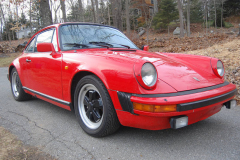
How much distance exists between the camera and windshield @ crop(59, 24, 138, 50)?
2855 mm

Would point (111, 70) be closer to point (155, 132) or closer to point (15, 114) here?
point (155, 132)

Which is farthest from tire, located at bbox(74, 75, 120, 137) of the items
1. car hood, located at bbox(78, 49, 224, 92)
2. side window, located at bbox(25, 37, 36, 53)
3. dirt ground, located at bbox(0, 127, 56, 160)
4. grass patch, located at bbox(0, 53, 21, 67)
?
grass patch, located at bbox(0, 53, 21, 67)

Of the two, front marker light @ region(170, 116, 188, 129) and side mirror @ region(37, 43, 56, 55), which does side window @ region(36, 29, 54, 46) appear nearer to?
side mirror @ region(37, 43, 56, 55)

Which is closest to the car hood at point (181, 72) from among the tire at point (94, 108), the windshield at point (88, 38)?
the tire at point (94, 108)

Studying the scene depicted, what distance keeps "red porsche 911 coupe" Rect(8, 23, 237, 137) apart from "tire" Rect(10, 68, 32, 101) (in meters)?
0.79

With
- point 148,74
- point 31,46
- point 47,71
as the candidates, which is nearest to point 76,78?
point 47,71

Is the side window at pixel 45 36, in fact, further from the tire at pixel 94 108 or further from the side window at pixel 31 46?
the tire at pixel 94 108

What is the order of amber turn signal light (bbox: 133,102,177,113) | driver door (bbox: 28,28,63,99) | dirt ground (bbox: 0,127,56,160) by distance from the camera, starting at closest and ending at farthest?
amber turn signal light (bbox: 133,102,177,113), dirt ground (bbox: 0,127,56,160), driver door (bbox: 28,28,63,99)

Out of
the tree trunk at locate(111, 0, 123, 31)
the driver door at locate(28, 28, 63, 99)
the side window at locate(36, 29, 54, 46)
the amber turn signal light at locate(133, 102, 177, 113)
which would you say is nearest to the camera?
the amber turn signal light at locate(133, 102, 177, 113)

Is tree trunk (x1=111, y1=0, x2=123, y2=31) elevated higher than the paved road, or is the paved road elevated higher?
tree trunk (x1=111, y1=0, x2=123, y2=31)

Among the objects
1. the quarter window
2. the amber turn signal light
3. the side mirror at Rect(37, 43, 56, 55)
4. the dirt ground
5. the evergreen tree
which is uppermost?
the evergreen tree

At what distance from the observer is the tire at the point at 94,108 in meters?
2.04

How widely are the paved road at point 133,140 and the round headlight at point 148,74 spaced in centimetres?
70

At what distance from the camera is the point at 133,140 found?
7.07 feet
